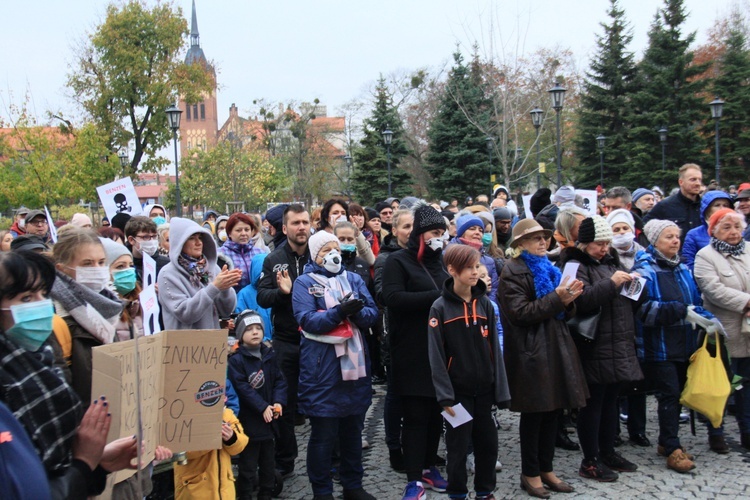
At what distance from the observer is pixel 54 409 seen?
2244 mm

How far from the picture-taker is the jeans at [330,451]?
5.00 meters

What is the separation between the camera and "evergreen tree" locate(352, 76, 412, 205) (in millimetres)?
41062

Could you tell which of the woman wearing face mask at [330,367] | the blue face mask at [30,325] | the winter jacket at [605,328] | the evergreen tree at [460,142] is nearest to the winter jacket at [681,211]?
the winter jacket at [605,328]

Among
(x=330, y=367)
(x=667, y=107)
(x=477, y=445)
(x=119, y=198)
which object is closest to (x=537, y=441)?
(x=477, y=445)

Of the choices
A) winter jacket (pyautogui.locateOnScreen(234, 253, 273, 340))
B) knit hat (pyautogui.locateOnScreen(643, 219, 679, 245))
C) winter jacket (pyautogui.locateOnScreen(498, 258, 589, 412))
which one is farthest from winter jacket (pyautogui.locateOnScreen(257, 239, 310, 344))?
knit hat (pyautogui.locateOnScreen(643, 219, 679, 245))

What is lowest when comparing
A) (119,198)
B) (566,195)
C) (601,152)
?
(566,195)

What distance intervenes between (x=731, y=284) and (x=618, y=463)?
6.42 feet

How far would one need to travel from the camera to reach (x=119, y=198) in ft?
30.6

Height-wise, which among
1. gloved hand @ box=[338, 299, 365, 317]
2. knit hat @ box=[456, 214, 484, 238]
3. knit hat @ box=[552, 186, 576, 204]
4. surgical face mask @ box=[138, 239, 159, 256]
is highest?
→ knit hat @ box=[552, 186, 576, 204]

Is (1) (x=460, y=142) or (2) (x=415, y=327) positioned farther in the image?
(1) (x=460, y=142)

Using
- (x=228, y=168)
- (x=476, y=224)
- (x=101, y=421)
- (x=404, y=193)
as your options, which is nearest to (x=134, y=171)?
(x=228, y=168)

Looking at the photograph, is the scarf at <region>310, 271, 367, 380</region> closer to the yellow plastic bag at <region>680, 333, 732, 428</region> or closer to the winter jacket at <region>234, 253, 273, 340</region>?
the winter jacket at <region>234, 253, 273, 340</region>

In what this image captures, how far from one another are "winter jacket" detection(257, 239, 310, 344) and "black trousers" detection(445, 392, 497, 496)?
159 cm

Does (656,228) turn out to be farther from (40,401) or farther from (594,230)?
(40,401)
